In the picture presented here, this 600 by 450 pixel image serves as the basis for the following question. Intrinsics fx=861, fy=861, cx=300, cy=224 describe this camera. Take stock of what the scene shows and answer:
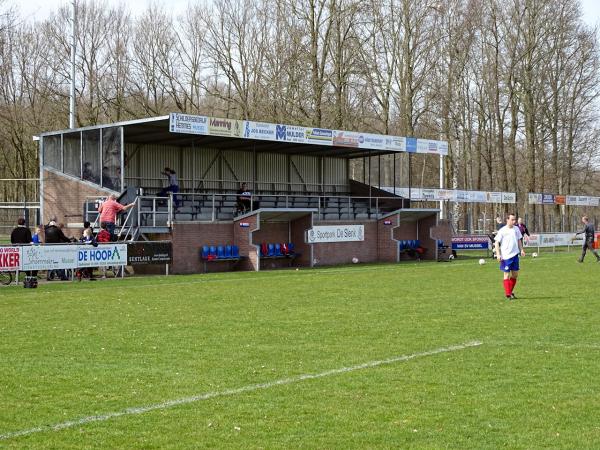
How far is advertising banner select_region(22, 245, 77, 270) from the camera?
24000 millimetres

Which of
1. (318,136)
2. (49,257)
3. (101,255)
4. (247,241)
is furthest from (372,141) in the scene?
(49,257)

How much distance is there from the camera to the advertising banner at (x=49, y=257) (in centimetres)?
2400

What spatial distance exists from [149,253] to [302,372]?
1933cm

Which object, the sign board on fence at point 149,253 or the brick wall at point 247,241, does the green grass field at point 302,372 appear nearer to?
the sign board on fence at point 149,253

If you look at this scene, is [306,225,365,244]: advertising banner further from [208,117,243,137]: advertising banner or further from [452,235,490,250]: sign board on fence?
[452,235,490,250]: sign board on fence

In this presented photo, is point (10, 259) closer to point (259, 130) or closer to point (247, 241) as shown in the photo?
point (247, 241)

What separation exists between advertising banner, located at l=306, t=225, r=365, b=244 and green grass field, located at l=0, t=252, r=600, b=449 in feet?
51.5

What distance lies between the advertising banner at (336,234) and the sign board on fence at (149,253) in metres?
7.38

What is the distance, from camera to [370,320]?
1545cm

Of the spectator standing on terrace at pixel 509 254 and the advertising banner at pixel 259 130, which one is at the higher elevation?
the advertising banner at pixel 259 130

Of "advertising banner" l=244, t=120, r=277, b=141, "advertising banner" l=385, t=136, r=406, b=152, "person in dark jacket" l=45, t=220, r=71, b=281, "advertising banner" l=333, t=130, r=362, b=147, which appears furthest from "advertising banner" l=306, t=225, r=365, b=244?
"person in dark jacket" l=45, t=220, r=71, b=281

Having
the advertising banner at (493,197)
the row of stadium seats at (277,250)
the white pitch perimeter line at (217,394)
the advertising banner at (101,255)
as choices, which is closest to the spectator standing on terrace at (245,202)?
the row of stadium seats at (277,250)

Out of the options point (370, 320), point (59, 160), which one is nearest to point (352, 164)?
point (59, 160)

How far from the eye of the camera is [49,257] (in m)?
24.5
